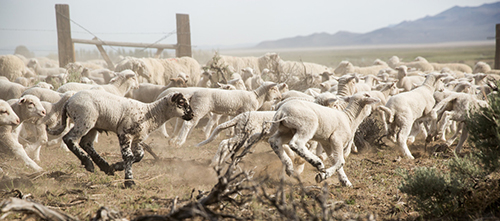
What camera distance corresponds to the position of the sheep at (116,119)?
5.98 metres

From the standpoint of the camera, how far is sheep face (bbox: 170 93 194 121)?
6.43m

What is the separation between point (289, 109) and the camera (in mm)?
6078

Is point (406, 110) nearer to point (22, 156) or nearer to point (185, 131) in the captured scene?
point (185, 131)

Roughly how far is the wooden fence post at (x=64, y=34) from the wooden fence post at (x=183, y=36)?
4372 millimetres

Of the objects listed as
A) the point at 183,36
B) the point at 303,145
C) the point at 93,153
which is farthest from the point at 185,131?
the point at 183,36

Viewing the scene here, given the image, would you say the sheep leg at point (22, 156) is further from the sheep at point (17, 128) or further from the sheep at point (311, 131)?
the sheep at point (311, 131)

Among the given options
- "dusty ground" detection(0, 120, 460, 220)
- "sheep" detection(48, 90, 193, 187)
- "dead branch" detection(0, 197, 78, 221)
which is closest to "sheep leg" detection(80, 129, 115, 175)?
"sheep" detection(48, 90, 193, 187)

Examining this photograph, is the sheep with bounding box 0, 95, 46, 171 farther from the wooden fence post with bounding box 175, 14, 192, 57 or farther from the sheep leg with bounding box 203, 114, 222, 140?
the wooden fence post with bounding box 175, 14, 192, 57

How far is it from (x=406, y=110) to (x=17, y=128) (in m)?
8.12

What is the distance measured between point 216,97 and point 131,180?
378 centimetres

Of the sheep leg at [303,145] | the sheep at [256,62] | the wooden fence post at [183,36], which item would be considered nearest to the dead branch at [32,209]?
the sheep leg at [303,145]

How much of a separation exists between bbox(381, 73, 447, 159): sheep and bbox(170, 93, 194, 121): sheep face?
4.35 meters

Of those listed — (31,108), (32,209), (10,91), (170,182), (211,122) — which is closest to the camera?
(32,209)

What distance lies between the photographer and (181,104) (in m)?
6.46
